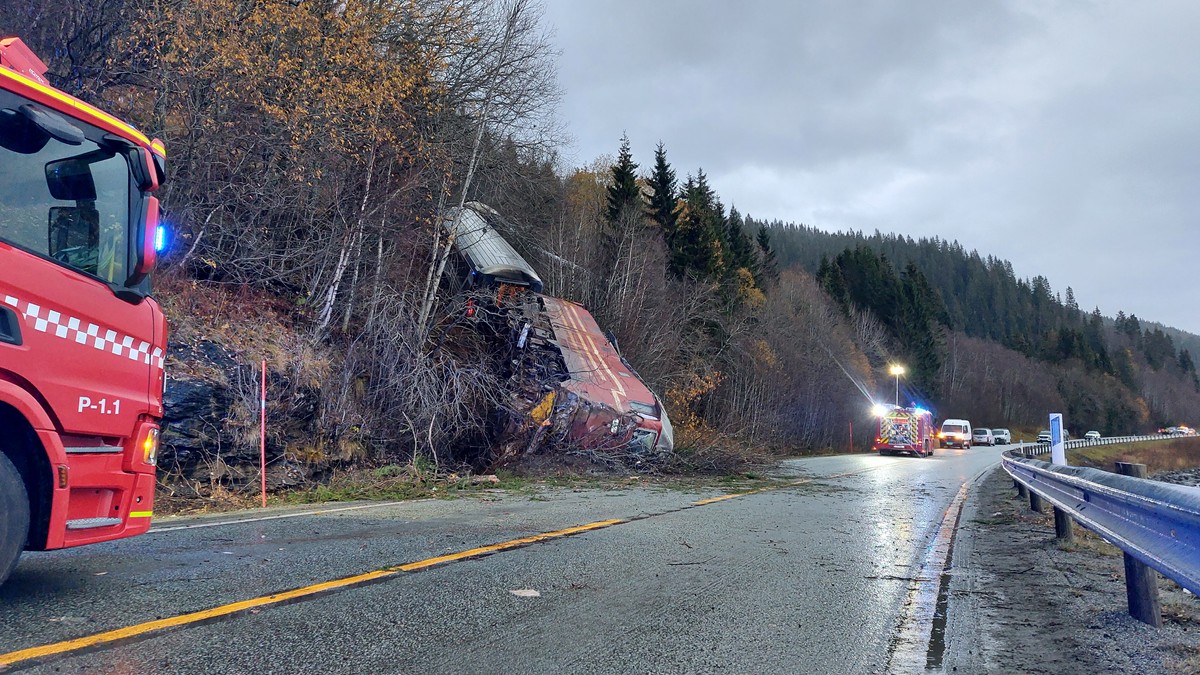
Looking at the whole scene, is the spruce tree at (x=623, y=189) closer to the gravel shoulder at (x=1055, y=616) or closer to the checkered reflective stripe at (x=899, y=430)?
the checkered reflective stripe at (x=899, y=430)

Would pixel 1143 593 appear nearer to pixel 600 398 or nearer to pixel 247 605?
pixel 247 605

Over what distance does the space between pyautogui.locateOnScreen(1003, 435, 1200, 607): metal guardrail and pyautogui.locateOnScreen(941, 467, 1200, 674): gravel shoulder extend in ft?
1.53

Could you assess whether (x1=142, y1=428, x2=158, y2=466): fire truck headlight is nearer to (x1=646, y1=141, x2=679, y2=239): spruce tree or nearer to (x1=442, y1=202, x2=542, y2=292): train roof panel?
(x1=442, y1=202, x2=542, y2=292): train roof panel

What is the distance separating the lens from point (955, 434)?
5028 centimetres

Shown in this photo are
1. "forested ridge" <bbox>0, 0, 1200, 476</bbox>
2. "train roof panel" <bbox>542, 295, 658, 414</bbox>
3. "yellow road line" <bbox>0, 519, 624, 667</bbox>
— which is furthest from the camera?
"train roof panel" <bbox>542, 295, 658, 414</bbox>

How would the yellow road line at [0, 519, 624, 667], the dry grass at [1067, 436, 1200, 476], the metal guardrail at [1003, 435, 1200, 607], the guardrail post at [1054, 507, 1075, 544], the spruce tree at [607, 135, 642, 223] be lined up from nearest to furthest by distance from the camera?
the yellow road line at [0, 519, 624, 667] < the metal guardrail at [1003, 435, 1200, 607] < the guardrail post at [1054, 507, 1075, 544] < the spruce tree at [607, 135, 642, 223] < the dry grass at [1067, 436, 1200, 476]

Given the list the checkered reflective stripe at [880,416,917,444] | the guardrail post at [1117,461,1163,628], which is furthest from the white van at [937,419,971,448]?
the guardrail post at [1117,461,1163,628]

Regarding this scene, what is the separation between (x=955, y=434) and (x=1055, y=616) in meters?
50.6

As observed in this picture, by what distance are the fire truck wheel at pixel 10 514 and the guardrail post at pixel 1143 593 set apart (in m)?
6.44

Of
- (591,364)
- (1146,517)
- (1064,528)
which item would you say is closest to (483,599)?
(1146,517)

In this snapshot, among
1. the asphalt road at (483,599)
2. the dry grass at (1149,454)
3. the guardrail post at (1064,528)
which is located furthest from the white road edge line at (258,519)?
the dry grass at (1149,454)

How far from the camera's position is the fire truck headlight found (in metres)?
4.63

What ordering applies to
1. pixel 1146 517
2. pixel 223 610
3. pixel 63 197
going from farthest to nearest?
pixel 1146 517 < pixel 63 197 < pixel 223 610

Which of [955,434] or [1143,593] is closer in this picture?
[1143,593]
